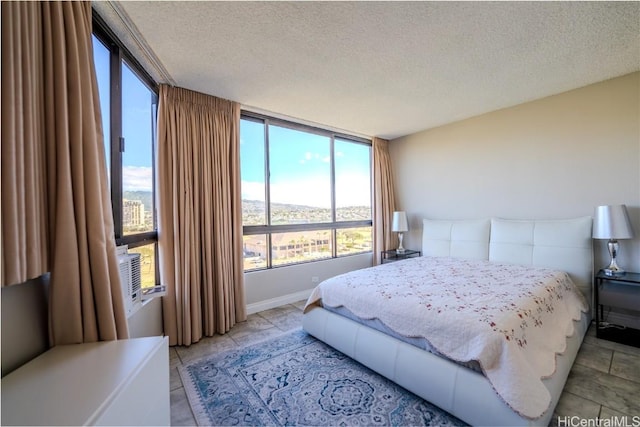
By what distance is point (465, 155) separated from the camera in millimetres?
3723

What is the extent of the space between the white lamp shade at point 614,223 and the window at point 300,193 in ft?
9.31

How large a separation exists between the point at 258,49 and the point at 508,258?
3443 millimetres

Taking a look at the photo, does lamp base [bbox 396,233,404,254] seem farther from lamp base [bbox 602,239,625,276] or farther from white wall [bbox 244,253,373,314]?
lamp base [bbox 602,239,625,276]

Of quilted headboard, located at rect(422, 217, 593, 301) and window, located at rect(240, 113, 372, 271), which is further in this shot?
window, located at rect(240, 113, 372, 271)

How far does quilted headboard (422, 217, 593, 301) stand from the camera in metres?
2.62

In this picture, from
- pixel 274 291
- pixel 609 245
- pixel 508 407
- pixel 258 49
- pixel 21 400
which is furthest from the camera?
pixel 274 291

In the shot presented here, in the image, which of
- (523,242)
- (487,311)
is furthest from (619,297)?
(487,311)

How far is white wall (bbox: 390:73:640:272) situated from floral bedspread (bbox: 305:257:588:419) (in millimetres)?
922

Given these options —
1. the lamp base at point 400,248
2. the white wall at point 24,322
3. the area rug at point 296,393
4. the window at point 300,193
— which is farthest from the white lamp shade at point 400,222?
the white wall at point 24,322

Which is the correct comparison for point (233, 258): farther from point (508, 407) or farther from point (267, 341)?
point (508, 407)

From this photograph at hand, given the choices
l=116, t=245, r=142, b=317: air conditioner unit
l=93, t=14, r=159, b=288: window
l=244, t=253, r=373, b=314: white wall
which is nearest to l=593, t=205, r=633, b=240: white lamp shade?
l=244, t=253, r=373, b=314: white wall

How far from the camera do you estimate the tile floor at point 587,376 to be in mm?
1534

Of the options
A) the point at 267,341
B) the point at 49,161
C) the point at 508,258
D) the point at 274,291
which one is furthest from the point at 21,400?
the point at 508,258

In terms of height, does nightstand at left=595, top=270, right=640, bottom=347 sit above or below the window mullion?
below
